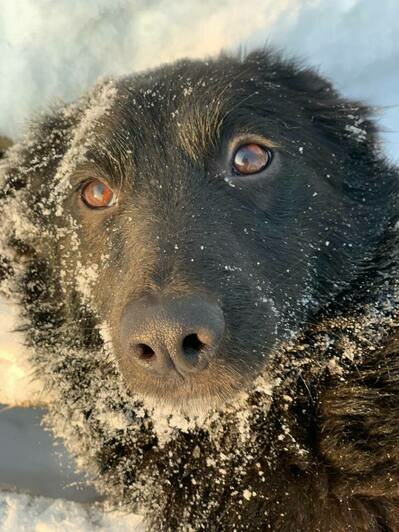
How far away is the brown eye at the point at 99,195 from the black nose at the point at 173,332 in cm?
72

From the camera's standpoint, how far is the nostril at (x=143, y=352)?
6.37ft

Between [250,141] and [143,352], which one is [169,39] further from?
[143,352]

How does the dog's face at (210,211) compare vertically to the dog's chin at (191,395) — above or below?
above

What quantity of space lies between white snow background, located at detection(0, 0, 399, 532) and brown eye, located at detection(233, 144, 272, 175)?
132 cm

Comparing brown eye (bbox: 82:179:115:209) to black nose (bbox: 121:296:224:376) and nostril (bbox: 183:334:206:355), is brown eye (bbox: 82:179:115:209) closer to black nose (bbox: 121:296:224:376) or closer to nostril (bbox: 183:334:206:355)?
black nose (bbox: 121:296:224:376)

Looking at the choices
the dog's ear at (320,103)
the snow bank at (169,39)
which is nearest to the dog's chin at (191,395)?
the dog's ear at (320,103)

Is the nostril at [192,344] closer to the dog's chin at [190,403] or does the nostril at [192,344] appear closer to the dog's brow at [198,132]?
the dog's chin at [190,403]

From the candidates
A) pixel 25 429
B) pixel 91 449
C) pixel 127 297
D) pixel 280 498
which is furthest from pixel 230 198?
pixel 25 429

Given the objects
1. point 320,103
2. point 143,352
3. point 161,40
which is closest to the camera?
point 143,352

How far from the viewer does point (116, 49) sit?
370 cm

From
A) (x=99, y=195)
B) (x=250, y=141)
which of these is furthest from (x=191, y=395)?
(x=250, y=141)

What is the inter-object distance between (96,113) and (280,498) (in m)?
1.78

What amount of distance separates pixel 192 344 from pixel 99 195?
0.96 meters

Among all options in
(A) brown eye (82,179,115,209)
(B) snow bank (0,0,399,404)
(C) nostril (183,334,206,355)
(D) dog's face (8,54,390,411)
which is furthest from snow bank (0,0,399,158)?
(C) nostril (183,334,206,355)
